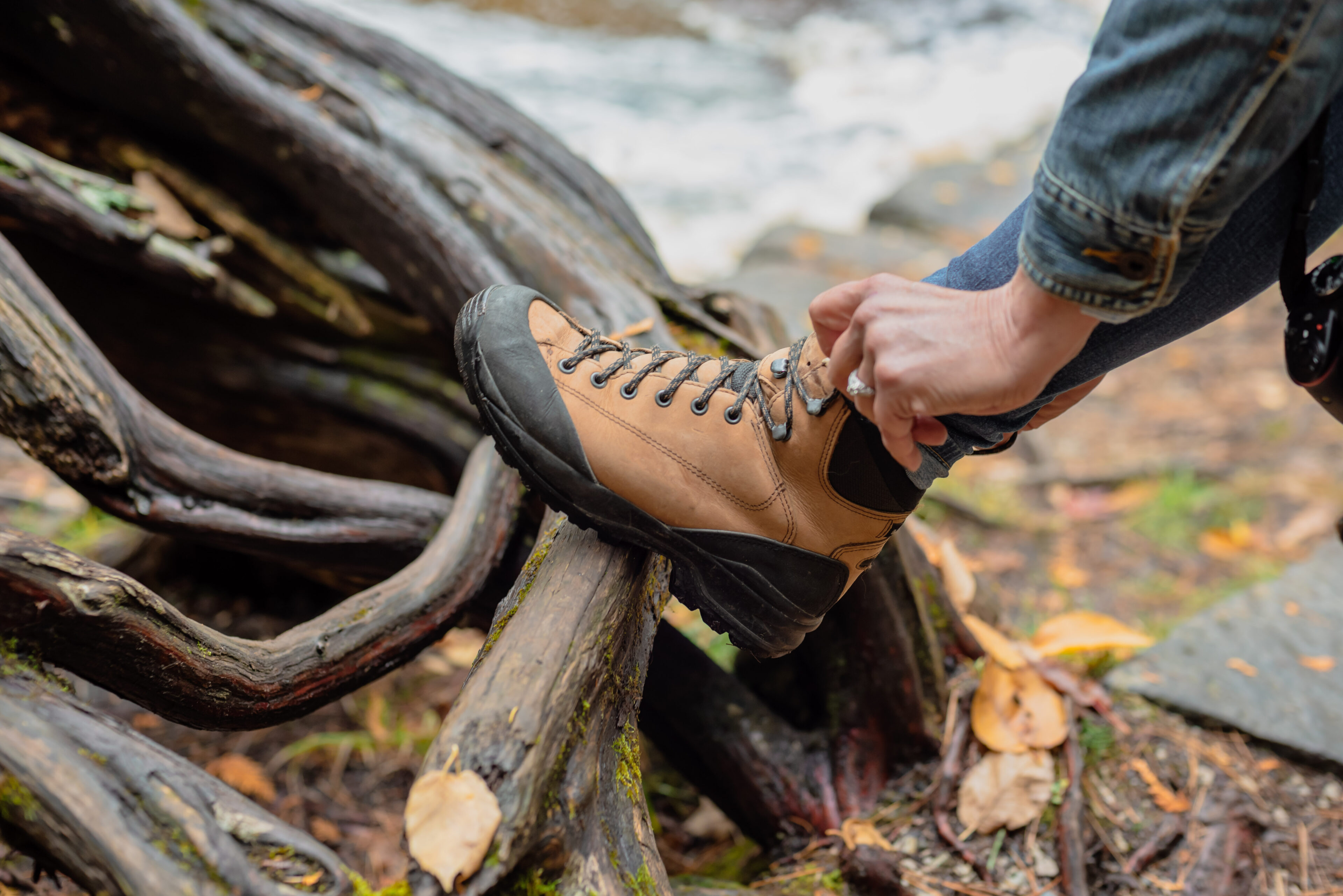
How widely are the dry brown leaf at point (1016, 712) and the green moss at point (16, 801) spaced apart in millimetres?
1589

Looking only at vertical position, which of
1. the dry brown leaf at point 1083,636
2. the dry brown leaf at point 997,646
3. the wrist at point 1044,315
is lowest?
the dry brown leaf at point 1083,636

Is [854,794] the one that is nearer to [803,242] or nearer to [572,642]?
[572,642]

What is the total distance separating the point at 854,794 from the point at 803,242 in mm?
4353

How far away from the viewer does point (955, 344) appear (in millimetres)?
949

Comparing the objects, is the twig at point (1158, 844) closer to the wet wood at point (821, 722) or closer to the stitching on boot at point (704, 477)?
the wet wood at point (821, 722)

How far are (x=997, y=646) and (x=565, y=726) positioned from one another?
1.18 m

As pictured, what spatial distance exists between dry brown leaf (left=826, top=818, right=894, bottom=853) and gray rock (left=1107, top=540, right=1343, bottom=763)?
0.76m

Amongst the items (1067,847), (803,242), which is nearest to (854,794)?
(1067,847)

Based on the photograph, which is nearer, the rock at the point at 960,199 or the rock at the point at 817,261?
the rock at the point at 817,261

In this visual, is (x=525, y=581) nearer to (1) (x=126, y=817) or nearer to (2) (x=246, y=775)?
(1) (x=126, y=817)

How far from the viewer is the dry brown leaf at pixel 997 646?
183 cm

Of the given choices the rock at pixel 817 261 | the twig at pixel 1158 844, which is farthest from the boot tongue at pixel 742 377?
the rock at pixel 817 261

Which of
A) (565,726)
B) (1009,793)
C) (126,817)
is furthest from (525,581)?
(1009,793)

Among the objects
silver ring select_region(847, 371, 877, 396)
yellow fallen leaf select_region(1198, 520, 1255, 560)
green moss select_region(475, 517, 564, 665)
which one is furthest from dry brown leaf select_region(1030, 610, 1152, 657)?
yellow fallen leaf select_region(1198, 520, 1255, 560)
